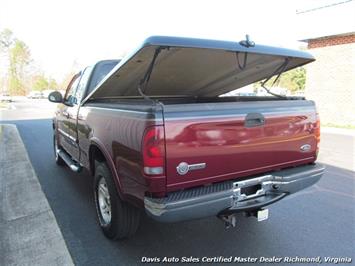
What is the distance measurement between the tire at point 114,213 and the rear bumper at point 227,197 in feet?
2.17

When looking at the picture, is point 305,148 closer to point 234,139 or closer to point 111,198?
point 234,139

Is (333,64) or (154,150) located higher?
(333,64)

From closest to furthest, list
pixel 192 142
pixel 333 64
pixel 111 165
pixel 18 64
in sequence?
pixel 192 142 < pixel 111 165 < pixel 333 64 < pixel 18 64

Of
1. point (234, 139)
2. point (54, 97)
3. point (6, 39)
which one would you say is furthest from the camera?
point (6, 39)

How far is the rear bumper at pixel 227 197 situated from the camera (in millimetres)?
2484

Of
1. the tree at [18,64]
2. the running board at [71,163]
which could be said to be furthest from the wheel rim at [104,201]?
the tree at [18,64]

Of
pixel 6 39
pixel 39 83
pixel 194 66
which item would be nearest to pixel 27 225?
pixel 194 66

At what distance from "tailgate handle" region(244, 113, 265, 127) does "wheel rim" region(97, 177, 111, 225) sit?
5.44 feet

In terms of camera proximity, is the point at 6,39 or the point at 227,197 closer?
the point at 227,197

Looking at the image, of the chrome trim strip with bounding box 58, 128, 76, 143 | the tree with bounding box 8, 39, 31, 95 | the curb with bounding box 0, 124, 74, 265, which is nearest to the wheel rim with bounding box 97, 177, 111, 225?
the curb with bounding box 0, 124, 74, 265

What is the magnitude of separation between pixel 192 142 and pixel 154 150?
0.33 m

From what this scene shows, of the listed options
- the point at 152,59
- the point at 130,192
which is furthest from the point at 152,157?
the point at 152,59

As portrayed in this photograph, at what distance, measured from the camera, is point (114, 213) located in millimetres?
3209

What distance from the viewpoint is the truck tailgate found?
254 cm
